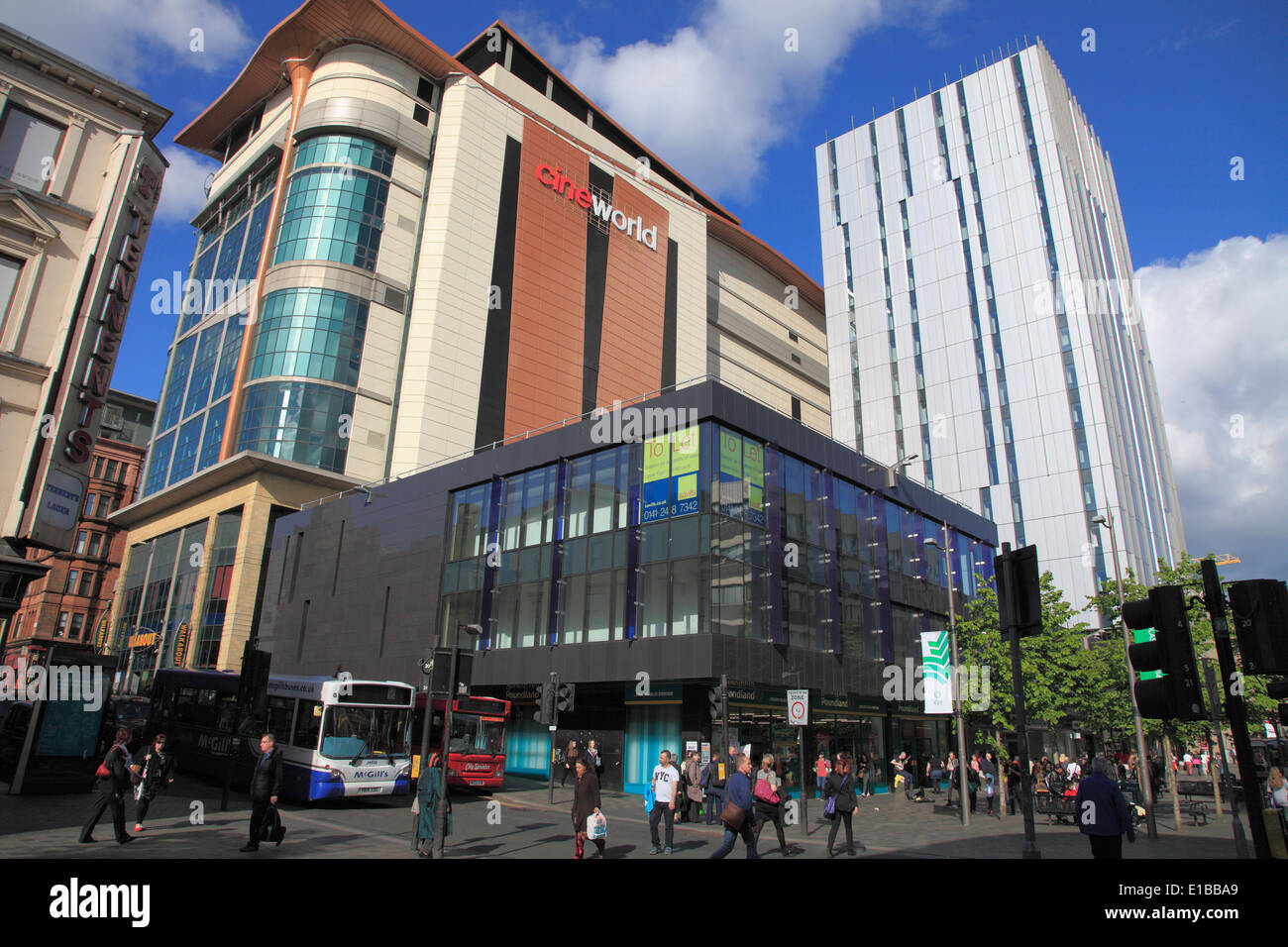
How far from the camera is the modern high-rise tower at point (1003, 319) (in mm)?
61906

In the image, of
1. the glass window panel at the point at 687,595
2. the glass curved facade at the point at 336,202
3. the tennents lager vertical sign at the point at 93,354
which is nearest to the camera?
the tennents lager vertical sign at the point at 93,354

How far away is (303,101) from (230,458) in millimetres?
30371

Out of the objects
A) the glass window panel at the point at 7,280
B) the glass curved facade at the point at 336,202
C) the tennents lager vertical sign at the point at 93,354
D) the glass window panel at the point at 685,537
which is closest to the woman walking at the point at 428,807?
the tennents lager vertical sign at the point at 93,354

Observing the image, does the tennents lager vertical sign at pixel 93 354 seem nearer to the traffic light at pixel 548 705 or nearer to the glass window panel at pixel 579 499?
the traffic light at pixel 548 705

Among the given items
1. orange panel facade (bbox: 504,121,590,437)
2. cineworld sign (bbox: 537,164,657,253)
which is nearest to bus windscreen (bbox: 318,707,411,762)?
orange panel facade (bbox: 504,121,590,437)

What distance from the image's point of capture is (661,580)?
2856 centimetres

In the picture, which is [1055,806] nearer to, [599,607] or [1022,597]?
[1022,597]

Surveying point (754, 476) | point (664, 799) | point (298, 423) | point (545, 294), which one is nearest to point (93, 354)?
point (664, 799)

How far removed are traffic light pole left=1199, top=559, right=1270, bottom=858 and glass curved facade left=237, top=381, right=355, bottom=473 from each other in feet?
167

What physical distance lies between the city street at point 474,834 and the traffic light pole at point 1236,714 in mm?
6974

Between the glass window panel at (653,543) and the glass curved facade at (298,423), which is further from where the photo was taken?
the glass curved facade at (298,423)

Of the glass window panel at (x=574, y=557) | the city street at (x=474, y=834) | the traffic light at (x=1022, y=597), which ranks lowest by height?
the city street at (x=474, y=834)

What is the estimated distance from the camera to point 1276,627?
270 inches
